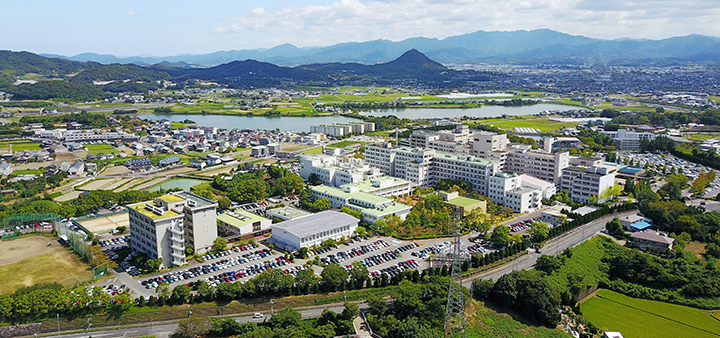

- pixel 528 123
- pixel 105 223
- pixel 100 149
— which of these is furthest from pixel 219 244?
pixel 528 123

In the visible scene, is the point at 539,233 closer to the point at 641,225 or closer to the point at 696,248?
the point at 641,225

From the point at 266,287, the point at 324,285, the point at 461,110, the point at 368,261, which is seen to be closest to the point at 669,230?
the point at 368,261

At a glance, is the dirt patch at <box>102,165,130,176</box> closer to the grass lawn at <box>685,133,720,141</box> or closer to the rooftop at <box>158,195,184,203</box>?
the rooftop at <box>158,195,184,203</box>

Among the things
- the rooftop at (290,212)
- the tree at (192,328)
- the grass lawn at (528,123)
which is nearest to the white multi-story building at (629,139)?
the grass lawn at (528,123)

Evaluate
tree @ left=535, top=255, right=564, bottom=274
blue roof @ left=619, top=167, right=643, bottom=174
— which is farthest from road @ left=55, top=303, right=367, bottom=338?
blue roof @ left=619, top=167, right=643, bottom=174

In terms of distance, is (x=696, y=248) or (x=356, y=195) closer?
(x=696, y=248)

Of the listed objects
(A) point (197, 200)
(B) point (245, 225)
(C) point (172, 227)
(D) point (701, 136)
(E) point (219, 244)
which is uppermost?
(A) point (197, 200)

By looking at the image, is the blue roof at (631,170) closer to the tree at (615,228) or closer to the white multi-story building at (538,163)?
the white multi-story building at (538,163)
